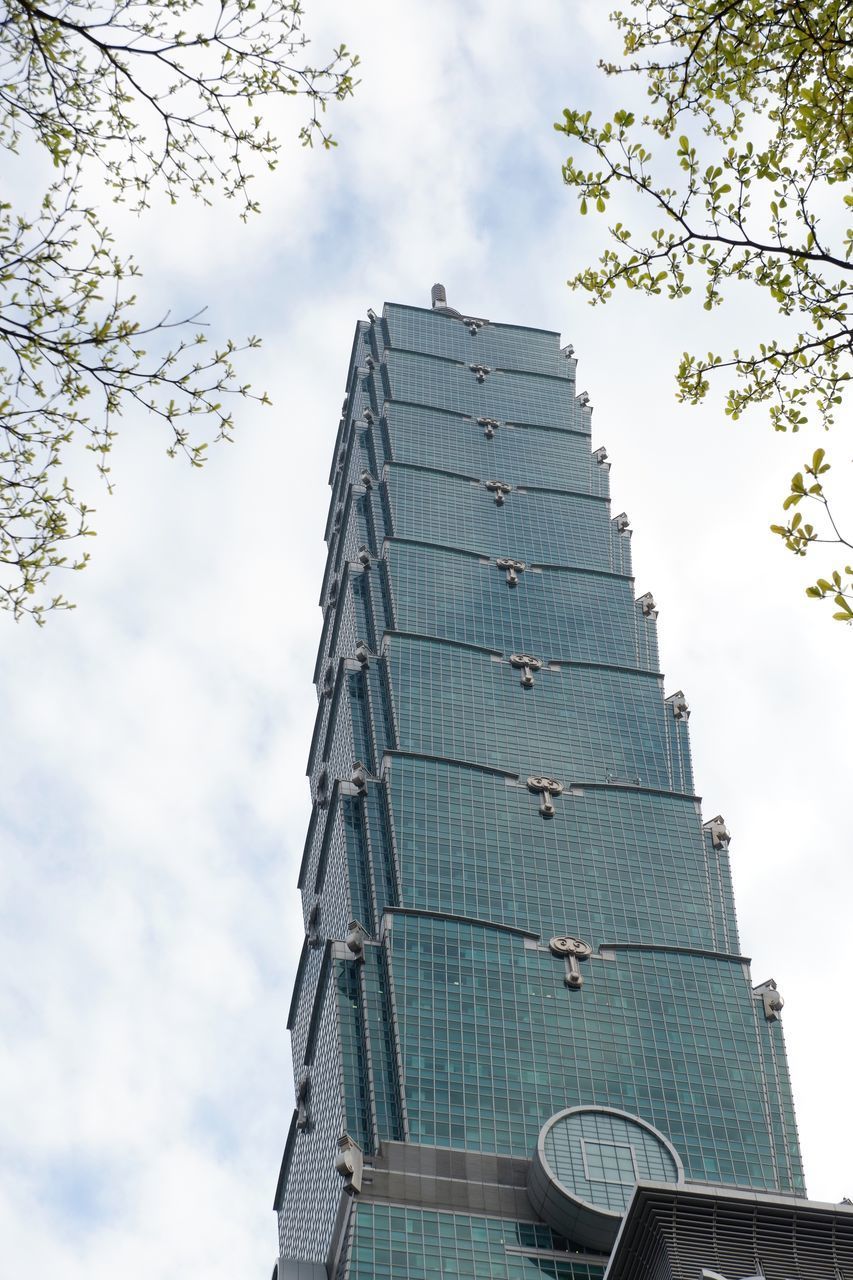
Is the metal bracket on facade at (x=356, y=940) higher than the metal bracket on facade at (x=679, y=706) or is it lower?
lower

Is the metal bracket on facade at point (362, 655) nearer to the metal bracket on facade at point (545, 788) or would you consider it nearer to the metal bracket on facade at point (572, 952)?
the metal bracket on facade at point (545, 788)

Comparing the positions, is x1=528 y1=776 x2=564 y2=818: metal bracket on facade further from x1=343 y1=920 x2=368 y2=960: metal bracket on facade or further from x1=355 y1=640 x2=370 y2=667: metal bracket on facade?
x1=343 y1=920 x2=368 y2=960: metal bracket on facade

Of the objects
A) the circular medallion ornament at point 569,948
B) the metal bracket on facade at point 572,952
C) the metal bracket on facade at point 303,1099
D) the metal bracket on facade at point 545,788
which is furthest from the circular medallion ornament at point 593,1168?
the metal bracket on facade at point 545,788

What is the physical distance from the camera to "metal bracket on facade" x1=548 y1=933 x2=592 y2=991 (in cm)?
10394

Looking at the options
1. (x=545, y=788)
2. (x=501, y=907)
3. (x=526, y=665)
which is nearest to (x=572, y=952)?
(x=501, y=907)

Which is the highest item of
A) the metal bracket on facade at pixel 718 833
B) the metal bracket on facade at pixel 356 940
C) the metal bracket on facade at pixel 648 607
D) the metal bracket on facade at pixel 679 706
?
the metal bracket on facade at pixel 648 607

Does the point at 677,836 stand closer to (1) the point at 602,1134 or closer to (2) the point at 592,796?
(2) the point at 592,796

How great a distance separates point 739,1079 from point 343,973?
1046 inches

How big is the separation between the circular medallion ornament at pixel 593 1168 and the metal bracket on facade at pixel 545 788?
28.5 metres

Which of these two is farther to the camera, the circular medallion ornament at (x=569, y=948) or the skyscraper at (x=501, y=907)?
the circular medallion ornament at (x=569, y=948)

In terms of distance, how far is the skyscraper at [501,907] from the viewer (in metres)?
88.6

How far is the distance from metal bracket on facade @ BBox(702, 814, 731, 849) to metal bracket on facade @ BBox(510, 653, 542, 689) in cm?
1943

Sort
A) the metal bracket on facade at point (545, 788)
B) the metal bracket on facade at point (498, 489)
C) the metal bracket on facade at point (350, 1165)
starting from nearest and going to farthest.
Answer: the metal bracket on facade at point (350, 1165)
the metal bracket on facade at point (545, 788)
the metal bracket on facade at point (498, 489)

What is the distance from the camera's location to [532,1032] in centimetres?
9956
